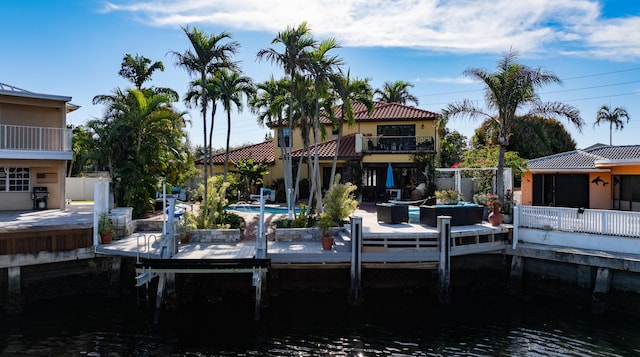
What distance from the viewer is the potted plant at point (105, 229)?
51.8 ft

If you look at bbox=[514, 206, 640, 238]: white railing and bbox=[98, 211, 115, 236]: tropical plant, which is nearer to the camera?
bbox=[514, 206, 640, 238]: white railing

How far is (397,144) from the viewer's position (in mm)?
29031

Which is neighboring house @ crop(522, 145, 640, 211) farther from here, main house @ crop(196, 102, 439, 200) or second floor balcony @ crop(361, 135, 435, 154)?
main house @ crop(196, 102, 439, 200)

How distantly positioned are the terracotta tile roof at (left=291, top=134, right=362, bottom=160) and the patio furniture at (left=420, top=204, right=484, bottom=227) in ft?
39.4

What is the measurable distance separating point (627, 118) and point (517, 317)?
51.3 meters

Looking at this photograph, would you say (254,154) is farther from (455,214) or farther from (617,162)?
(617,162)

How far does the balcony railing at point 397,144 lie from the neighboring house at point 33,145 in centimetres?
1746

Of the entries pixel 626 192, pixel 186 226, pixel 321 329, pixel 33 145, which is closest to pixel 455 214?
pixel 321 329

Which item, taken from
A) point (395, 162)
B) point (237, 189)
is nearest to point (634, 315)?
point (395, 162)

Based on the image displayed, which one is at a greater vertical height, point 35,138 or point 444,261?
point 35,138

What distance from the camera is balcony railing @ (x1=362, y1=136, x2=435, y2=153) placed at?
28391 millimetres

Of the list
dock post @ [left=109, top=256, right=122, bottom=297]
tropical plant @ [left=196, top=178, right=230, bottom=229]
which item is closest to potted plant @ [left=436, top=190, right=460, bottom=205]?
tropical plant @ [left=196, top=178, right=230, bottom=229]

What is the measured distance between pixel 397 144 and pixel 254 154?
12341mm

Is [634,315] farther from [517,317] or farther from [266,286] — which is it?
[266,286]
